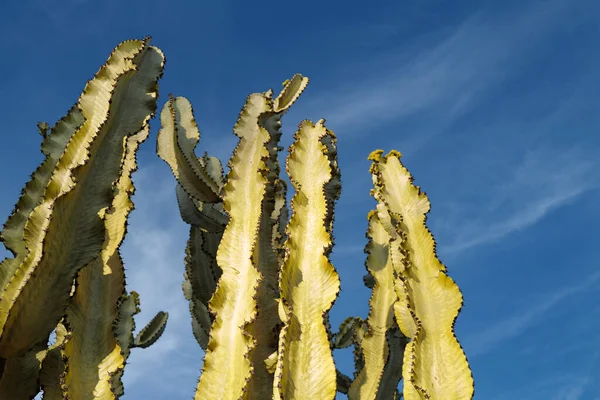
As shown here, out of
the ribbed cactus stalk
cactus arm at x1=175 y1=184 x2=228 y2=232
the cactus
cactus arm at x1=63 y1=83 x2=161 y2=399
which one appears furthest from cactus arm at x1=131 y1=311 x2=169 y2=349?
cactus arm at x1=63 y1=83 x2=161 y2=399

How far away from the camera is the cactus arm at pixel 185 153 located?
10.9 ft

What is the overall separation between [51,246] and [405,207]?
137cm

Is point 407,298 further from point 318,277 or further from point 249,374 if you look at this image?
point 249,374

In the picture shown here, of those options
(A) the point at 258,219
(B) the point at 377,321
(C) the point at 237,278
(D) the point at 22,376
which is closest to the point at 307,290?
(C) the point at 237,278

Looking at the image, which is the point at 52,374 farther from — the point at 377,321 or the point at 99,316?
the point at 377,321

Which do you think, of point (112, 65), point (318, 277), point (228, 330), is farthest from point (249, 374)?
→ point (112, 65)

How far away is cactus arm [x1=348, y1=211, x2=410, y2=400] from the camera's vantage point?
8.99ft

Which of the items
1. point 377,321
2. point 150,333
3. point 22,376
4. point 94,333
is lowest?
point 22,376

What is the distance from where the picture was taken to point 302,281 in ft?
7.85

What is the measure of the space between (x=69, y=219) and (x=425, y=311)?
1.26 meters

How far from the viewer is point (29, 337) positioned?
2.19 m

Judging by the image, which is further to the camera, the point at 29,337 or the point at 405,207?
the point at 405,207

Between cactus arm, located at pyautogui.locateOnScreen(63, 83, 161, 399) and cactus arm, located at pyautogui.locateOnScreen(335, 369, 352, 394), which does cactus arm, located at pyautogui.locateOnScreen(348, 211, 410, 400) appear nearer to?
cactus arm, located at pyautogui.locateOnScreen(335, 369, 352, 394)

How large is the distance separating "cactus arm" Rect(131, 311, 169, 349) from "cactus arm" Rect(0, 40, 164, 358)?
83.6 inches
